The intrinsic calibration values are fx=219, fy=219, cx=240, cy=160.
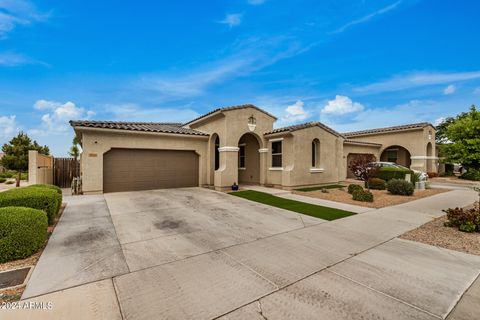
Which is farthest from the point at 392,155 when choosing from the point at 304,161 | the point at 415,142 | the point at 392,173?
the point at 304,161

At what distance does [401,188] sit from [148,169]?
1463cm

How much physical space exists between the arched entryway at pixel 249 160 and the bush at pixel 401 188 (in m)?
8.27

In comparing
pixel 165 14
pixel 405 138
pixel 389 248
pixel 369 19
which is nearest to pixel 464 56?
pixel 369 19

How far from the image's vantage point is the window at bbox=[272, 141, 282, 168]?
14961 mm

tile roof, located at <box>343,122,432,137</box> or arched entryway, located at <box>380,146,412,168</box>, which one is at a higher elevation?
tile roof, located at <box>343,122,432,137</box>

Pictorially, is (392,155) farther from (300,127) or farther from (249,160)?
(249,160)

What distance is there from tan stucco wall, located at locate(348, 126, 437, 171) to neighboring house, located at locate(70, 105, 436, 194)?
10.1m

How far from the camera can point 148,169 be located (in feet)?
43.1

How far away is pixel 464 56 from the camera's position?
1300 cm

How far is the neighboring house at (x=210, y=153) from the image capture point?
11773 millimetres

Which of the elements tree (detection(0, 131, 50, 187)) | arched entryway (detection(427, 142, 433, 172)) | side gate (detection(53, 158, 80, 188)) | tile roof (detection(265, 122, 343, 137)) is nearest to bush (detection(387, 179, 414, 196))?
tile roof (detection(265, 122, 343, 137))

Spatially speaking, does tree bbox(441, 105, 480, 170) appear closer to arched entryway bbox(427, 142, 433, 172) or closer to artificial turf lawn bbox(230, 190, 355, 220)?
arched entryway bbox(427, 142, 433, 172)

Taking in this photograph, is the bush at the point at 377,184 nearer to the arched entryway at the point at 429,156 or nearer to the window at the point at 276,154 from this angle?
the window at the point at 276,154

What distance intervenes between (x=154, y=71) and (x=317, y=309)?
1556 centimetres
